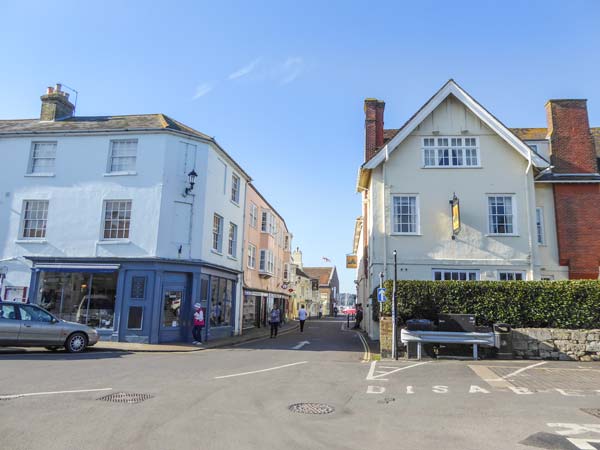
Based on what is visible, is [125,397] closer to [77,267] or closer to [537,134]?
[77,267]

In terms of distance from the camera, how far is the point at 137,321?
728 inches

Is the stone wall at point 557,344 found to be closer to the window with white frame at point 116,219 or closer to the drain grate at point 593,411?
the drain grate at point 593,411

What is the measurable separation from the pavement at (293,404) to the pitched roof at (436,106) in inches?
411

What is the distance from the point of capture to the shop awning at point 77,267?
18977mm

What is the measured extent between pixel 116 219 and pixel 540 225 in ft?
63.3

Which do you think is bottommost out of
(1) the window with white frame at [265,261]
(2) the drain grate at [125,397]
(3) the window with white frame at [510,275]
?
(2) the drain grate at [125,397]

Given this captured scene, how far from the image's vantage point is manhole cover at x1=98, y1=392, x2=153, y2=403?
7.58 meters

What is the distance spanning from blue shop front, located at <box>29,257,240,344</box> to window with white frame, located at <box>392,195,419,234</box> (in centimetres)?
889

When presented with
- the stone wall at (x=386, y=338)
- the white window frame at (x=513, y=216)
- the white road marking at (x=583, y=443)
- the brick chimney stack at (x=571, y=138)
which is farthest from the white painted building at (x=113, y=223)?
the brick chimney stack at (x=571, y=138)

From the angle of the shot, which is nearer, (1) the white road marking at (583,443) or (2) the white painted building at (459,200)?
(1) the white road marking at (583,443)

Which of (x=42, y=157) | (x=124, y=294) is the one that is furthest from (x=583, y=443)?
(x=42, y=157)

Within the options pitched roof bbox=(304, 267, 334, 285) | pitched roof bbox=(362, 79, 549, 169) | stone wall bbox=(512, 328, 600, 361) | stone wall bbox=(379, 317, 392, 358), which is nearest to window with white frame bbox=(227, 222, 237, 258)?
pitched roof bbox=(362, 79, 549, 169)

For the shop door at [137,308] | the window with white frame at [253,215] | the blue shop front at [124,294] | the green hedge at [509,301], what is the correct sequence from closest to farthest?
the green hedge at [509,301]
the shop door at [137,308]
the blue shop front at [124,294]
the window with white frame at [253,215]

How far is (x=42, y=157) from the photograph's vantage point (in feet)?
68.7
